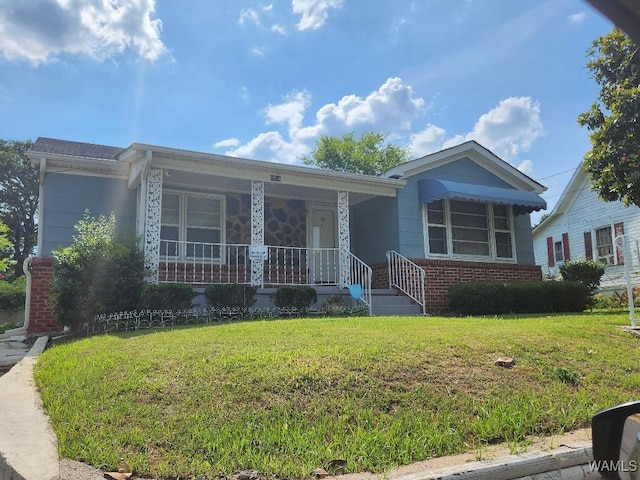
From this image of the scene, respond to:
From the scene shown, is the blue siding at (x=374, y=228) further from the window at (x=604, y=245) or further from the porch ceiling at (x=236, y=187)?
the window at (x=604, y=245)

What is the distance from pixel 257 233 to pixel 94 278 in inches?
132

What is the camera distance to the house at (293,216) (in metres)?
10.4

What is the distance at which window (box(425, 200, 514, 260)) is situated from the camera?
1334 cm

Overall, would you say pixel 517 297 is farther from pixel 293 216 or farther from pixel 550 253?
pixel 550 253

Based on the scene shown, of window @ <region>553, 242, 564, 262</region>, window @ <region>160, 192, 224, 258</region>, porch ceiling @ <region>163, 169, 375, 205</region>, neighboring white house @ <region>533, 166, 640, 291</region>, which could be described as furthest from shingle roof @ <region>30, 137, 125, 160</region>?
window @ <region>553, 242, 564, 262</region>

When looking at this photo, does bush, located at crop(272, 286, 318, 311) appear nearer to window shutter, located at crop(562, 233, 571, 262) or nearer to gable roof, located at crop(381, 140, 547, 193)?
gable roof, located at crop(381, 140, 547, 193)

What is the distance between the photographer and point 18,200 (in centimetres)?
2928

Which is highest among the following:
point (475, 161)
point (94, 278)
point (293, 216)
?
point (475, 161)

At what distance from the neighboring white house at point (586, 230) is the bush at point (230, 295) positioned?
1383 centimetres

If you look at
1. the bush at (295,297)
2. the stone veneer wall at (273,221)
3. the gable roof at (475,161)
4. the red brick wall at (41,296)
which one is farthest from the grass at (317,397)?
the gable roof at (475,161)

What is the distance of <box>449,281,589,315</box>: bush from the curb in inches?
339

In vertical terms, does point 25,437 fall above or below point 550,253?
below

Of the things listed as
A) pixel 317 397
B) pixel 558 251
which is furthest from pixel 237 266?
pixel 558 251

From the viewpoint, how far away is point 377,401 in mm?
3850
